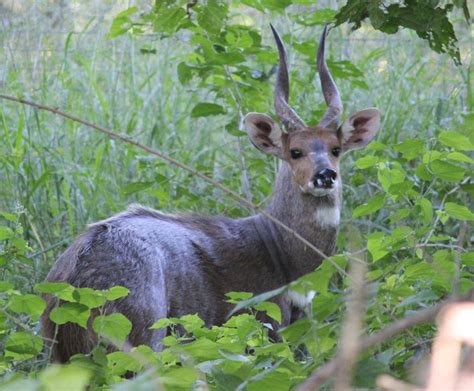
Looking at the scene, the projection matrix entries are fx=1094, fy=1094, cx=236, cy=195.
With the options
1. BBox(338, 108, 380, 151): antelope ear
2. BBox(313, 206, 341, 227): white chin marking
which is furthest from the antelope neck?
BBox(338, 108, 380, 151): antelope ear

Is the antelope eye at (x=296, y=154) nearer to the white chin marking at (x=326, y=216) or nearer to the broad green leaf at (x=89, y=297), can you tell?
the white chin marking at (x=326, y=216)

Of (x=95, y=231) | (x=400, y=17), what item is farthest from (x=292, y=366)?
(x=95, y=231)

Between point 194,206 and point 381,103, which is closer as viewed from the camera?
point 194,206

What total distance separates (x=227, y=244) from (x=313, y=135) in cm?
83

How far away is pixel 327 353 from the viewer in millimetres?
2709

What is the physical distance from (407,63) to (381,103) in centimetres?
92

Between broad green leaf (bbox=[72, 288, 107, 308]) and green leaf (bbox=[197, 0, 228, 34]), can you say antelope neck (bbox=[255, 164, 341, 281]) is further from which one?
broad green leaf (bbox=[72, 288, 107, 308])

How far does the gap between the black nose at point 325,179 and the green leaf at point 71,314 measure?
304 centimetres

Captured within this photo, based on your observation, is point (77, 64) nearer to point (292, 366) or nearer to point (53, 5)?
point (53, 5)

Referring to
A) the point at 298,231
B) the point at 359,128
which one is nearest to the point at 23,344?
the point at 298,231

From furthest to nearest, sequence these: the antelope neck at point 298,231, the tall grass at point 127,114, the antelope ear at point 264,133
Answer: the tall grass at point 127,114 < the antelope ear at point 264,133 < the antelope neck at point 298,231

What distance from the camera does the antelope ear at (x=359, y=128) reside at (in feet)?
22.1

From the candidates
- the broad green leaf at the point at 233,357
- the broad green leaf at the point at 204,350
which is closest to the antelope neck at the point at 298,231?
the broad green leaf at the point at 204,350

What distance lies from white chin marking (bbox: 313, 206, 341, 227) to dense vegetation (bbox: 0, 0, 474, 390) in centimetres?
17
